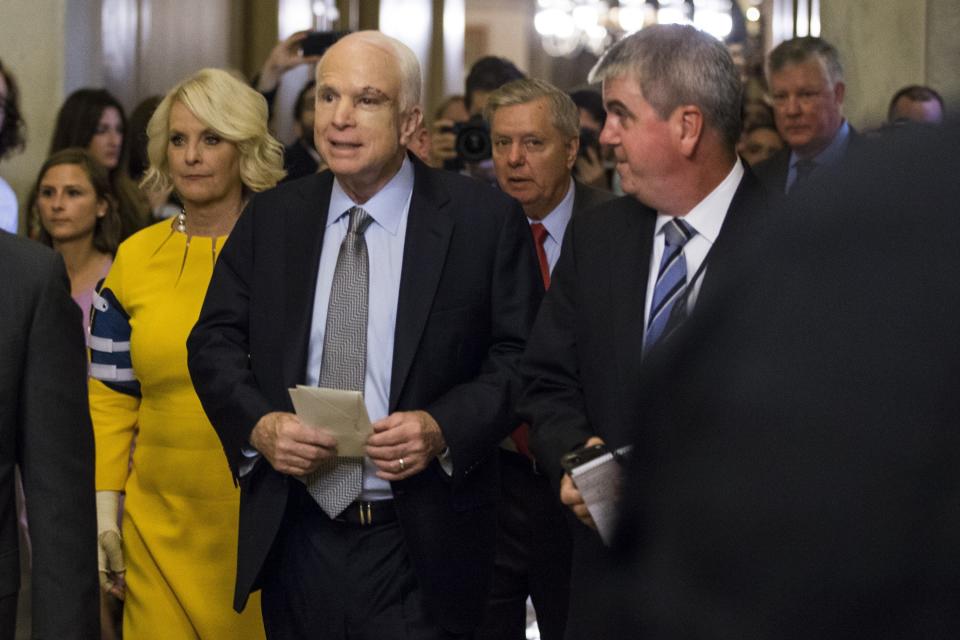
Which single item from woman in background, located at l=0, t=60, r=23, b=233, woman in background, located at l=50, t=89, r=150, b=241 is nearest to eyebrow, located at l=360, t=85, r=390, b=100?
woman in background, located at l=0, t=60, r=23, b=233

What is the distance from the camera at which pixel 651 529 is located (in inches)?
39.1

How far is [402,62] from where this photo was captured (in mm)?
3678

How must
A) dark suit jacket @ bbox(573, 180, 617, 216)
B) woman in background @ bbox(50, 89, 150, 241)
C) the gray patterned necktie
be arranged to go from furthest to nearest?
1. woman in background @ bbox(50, 89, 150, 241)
2. dark suit jacket @ bbox(573, 180, 617, 216)
3. the gray patterned necktie

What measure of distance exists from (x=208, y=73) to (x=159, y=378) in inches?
34.2

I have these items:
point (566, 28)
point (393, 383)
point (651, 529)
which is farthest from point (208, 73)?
point (566, 28)

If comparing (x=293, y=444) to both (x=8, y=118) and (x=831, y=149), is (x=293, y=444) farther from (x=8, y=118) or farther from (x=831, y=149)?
(x=8, y=118)

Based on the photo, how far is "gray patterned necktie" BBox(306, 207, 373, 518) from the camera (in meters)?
3.41

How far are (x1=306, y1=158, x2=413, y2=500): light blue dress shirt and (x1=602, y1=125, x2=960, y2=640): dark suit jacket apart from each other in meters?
2.50

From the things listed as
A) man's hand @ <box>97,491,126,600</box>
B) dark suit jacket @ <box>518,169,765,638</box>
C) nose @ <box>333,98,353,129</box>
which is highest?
nose @ <box>333,98,353,129</box>

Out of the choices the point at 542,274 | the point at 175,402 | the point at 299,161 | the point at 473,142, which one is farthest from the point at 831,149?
the point at 175,402

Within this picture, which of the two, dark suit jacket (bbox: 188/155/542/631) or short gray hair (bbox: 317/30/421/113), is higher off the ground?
short gray hair (bbox: 317/30/421/113)

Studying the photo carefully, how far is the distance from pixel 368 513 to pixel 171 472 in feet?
2.72

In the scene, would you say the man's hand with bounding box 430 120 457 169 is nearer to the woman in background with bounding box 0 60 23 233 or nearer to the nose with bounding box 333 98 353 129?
the woman in background with bounding box 0 60 23 233

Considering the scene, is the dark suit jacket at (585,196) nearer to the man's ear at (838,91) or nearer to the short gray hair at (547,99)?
the short gray hair at (547,99)
